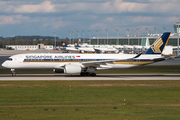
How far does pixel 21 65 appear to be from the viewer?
43375 millimetres

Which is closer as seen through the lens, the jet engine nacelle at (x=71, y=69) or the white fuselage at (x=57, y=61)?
the jet engine nacelle at (x=71, y=69)

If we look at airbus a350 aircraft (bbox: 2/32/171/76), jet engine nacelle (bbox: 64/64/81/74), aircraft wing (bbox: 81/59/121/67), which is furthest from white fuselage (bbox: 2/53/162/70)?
jet engine nacelle (bbox: 64/64/81/74)

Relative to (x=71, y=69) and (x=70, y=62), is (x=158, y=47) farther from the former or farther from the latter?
(x=71, y=69)

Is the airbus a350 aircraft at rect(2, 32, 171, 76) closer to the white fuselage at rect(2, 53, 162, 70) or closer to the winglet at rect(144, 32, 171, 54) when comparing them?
the white fuselage at rect(2, 53, 162, 70)

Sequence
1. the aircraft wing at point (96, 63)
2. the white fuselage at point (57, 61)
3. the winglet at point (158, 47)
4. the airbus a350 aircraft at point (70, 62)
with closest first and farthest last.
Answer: the aircraft wing at point (96, 63) → the airbus a350 aircraft at point (70, 62) → the white fuselage at point (57, 61) → the winglet at point (158, 47)

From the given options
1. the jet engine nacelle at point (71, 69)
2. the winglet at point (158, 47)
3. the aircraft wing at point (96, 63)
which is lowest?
the jet engine nacelle at point (71, 69)

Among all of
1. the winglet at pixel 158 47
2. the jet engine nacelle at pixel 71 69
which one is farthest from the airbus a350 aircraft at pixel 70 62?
the winglet at pixel 158 47

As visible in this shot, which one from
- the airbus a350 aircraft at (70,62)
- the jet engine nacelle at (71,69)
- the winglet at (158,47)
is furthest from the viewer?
the winglet at (158,47)

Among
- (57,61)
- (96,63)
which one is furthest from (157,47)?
(57,61)

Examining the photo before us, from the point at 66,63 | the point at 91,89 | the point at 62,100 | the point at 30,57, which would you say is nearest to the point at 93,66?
the point at 66,63

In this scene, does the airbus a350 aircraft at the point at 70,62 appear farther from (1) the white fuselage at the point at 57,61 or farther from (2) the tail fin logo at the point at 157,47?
(2) the tail fin logo at the point at 157,47

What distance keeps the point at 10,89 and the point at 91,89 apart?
8.81 metres

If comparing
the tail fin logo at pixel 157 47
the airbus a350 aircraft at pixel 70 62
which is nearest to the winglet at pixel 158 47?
the tail fin logo at pixel 157 47

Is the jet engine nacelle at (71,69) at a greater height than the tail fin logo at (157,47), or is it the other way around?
the tail fin logo at (157,47)
